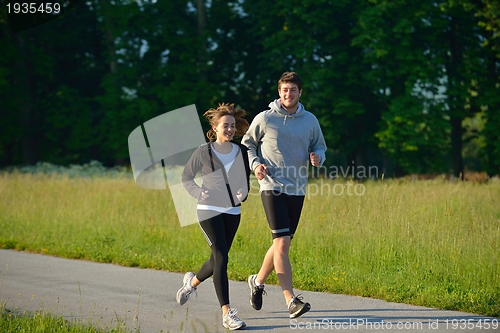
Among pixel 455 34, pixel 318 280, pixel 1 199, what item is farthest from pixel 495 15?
pixel 318 280

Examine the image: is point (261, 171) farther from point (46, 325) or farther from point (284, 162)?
point (46, 325)

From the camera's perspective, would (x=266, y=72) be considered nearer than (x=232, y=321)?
No

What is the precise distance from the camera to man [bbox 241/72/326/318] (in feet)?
21.8

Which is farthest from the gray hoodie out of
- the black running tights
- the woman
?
the black running tights

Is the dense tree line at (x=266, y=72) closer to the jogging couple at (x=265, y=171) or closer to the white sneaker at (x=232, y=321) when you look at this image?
the jogging couple at (x=265, y=171)

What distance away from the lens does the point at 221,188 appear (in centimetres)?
648

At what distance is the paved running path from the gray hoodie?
1319 mm

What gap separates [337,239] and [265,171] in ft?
13.1

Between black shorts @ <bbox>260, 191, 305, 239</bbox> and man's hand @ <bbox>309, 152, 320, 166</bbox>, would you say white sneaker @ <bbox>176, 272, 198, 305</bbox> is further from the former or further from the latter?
man's hand @ <bbox>309, 152, 320, 166</bbox>

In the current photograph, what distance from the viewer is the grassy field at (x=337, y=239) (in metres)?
8.14

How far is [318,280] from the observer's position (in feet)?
27.8

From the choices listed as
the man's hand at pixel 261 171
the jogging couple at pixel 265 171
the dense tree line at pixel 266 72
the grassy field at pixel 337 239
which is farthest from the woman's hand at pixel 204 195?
the dense tree line at pixel 266 72

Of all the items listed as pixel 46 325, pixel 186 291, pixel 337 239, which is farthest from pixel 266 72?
pixel 46 325

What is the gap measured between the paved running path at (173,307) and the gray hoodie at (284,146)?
51.9 inches
